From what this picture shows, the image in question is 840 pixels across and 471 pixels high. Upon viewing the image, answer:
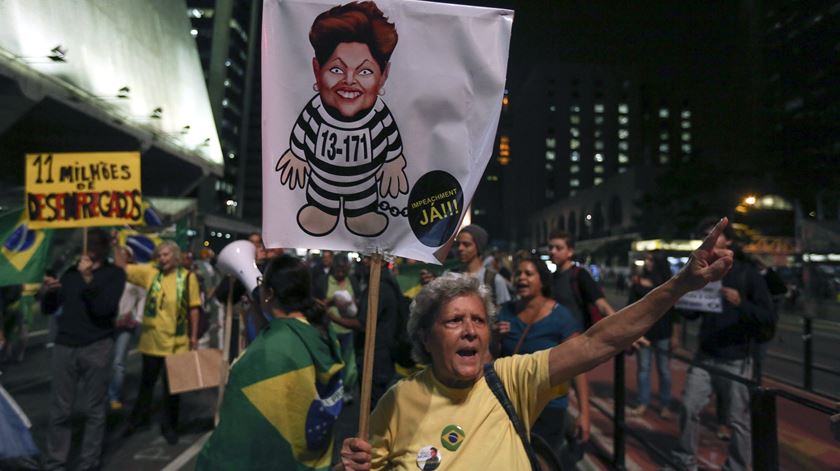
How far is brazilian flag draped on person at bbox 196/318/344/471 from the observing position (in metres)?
2.51

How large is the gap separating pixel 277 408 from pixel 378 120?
1297 millimetres

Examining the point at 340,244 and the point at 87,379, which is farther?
the point at 87,379

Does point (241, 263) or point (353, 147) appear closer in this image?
point (353, 147)

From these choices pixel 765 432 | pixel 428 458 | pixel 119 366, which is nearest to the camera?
pixel 428 458

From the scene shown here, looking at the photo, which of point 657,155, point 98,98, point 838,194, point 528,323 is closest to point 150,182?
point 98,98

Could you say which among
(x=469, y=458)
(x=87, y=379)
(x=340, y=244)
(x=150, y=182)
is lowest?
(x=87, y=379)

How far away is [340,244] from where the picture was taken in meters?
2.27

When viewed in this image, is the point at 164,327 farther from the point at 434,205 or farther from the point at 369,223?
the point at 434,205

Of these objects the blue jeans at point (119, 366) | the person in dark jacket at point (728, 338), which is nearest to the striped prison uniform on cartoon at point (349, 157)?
the person in dark jacket at point (728, 338)

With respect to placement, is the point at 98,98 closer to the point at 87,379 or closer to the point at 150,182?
the point at 150,182

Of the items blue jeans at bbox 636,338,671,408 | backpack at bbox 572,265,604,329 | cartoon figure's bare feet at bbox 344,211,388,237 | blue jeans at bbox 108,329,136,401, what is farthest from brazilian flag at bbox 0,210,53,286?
blue jeans at bbox 636,338,671,408

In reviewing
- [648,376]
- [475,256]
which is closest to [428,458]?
[475,256]

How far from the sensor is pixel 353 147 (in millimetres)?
2301

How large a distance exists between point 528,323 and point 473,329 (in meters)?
1.74
